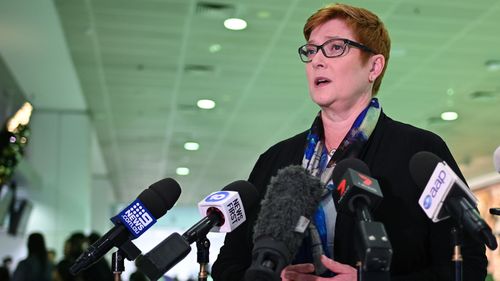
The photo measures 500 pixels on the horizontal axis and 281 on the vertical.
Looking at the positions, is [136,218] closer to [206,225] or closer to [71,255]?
[206,225]

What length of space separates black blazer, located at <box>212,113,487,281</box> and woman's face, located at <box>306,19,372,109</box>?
0.40ft

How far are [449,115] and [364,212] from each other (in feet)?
43.7

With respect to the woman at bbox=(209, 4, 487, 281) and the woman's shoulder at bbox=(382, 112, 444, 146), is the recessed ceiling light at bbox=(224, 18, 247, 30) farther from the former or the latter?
the woman's shoulder at bbox=(382, 112, 444, 146)

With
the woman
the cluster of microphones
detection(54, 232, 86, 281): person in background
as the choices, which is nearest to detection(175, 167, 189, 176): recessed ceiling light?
detection(54, 232, 86, 281): person in background

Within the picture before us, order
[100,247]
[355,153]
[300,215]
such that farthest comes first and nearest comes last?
[355,153] < [100,247] < [300,215]

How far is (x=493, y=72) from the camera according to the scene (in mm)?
11398

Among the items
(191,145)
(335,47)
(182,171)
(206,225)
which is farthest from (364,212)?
(182,171)

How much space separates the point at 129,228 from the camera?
1968 millimetres

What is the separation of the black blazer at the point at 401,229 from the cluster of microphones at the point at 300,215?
0.20m

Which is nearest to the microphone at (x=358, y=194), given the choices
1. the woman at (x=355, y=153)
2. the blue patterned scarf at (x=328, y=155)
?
the blue patterned scarf at (x=328, y=155)

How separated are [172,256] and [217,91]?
11269 millimetres

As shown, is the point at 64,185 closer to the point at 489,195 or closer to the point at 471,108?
the point at 471,108

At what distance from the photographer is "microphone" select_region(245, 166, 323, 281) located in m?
1.49

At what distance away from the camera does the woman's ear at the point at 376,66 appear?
2.24 metres
